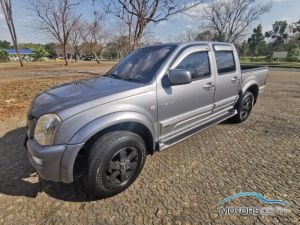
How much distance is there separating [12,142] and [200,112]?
3.66m

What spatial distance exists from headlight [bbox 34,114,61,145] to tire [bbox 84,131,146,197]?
439mm

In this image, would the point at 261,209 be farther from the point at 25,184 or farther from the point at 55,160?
the point at 25,184

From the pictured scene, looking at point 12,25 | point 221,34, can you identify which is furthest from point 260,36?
point 12,25

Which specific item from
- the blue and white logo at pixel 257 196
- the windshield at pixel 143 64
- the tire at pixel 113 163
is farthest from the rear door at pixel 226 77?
the tire at pixel 113 163

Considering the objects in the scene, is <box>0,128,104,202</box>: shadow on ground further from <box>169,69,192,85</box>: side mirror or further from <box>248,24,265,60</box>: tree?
<box>248,24,265,60</box>: tree

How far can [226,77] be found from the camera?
136 inches

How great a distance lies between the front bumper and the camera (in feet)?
5.90

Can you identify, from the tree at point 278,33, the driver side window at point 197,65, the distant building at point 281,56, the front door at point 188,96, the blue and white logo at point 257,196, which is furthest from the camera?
the tree at point 278,33

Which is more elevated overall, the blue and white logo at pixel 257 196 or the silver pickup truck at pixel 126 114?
the silver pickup truck at pixel 126 114

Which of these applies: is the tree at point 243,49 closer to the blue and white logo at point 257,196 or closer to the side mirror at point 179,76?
the side mirror at point 179,76

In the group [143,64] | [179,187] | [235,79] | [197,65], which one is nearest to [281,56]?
[235,79]

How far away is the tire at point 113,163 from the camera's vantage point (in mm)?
1970

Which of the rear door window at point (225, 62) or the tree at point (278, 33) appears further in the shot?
the tree at point (278, 33)

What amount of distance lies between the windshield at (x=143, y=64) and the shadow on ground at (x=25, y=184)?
1682 millimetres
